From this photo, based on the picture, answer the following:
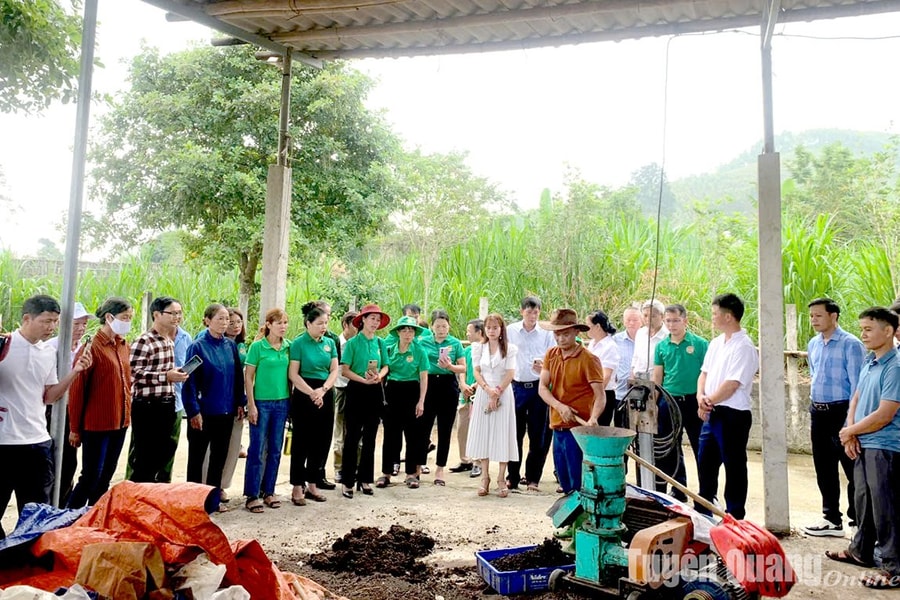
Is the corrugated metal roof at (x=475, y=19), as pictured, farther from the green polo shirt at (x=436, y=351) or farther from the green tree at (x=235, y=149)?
the green tree at (x=235, y=149)

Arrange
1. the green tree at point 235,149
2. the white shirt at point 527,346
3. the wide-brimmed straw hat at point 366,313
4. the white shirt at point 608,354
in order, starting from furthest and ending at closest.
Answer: the green tree at point 235,149 < the white shirt at point 527,346 < the white shirt at point 608,354 < the wide-brimmed straw hat at point 366,313

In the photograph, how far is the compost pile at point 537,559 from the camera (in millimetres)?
3586

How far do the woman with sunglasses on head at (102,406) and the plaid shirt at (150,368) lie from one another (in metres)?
0.17

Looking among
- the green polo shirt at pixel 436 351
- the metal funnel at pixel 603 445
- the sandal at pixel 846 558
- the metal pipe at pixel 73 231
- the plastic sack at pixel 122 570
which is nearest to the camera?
the plastic sack at pixel 122 570

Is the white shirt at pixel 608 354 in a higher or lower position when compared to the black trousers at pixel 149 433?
higher

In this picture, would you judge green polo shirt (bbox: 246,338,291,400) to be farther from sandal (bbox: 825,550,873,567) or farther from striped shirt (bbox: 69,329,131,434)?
sandal (bbox: 825,550,873,567)

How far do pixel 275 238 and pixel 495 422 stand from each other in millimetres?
2526

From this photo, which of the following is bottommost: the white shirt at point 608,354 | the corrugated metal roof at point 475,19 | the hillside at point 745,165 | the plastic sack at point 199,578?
the plastic sack at point 199,578

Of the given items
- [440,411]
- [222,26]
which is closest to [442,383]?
[440,411]

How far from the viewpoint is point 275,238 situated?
19.4 ft

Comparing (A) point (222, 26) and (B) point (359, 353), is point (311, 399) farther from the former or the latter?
(A) point (222, 26)

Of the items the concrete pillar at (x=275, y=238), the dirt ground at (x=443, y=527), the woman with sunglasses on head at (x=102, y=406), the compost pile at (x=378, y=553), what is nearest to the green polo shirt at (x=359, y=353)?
the concrete pillar at (x=275, y=238)

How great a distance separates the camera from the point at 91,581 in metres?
2.45

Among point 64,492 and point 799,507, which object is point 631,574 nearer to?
point 799,507
